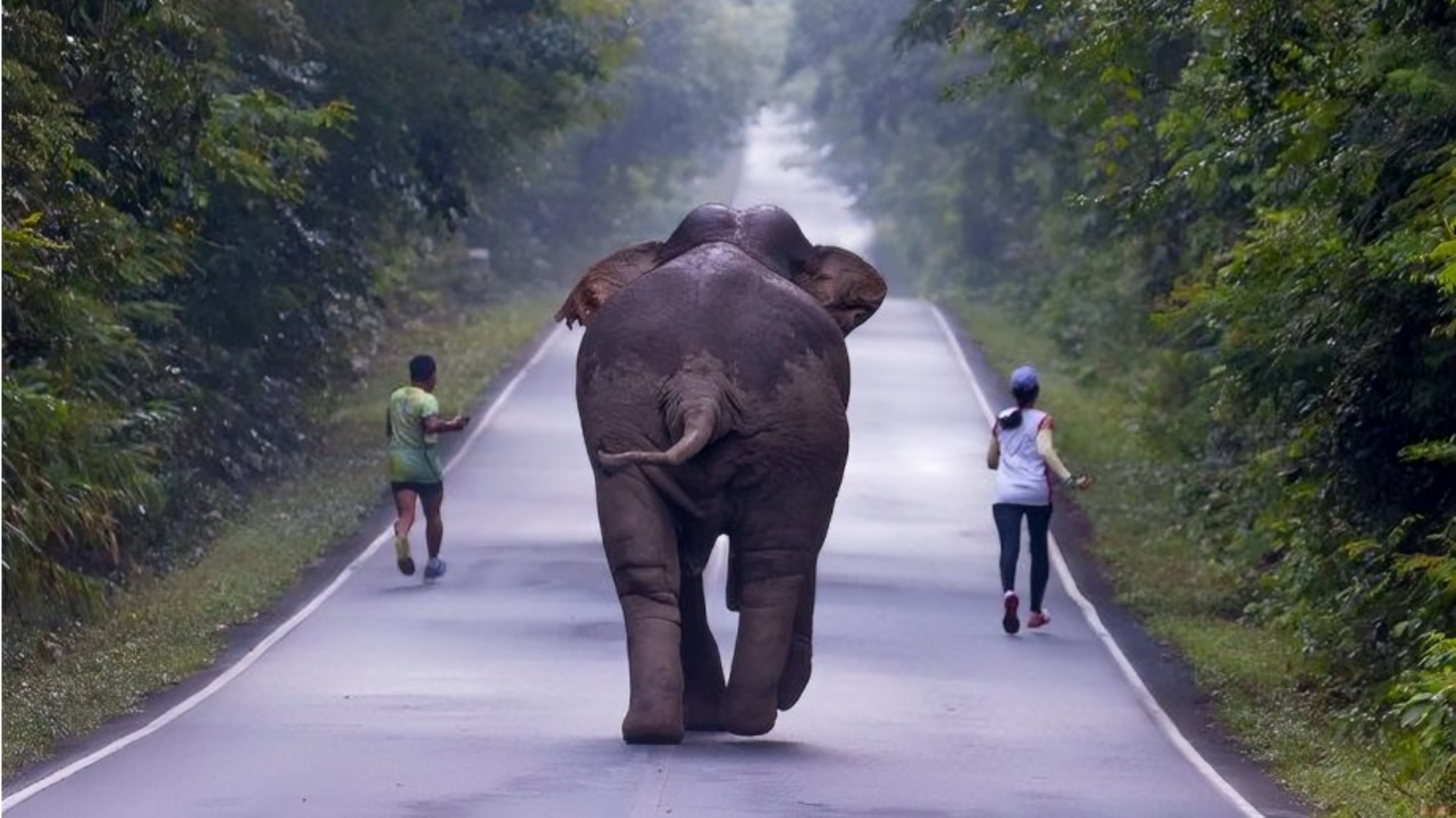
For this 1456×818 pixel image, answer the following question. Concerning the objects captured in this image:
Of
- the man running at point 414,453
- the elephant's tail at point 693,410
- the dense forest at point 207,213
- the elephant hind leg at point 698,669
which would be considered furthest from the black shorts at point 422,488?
the elephant's tail at point 693,410

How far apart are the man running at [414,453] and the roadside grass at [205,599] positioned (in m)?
1.24

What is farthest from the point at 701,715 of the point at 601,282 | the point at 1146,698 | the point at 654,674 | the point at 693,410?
the point at 1146,698

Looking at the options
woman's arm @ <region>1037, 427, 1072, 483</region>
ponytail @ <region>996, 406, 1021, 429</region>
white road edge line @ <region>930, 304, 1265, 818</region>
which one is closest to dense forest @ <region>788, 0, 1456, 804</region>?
white road edge line @ <region>930, 304, 1265, 818</region>

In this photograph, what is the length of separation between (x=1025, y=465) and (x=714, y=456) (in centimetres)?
665

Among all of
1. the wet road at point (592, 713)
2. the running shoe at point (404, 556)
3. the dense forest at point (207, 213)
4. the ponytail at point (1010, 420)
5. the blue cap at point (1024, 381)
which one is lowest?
the wet road at point (592, 713)

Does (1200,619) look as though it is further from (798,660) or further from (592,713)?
(798,660)

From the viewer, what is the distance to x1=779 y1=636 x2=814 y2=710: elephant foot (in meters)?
13.0

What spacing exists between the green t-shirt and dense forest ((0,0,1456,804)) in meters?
2.02

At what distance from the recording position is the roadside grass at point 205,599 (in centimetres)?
1575

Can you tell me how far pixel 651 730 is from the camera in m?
12.3

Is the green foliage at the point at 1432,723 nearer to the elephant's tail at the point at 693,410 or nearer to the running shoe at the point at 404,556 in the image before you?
the elephant's tail at the point at 693,410

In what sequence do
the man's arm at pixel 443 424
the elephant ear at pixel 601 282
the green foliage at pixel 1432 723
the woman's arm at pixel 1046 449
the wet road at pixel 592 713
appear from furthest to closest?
the man's arm at pixel 443 424 → the woman's arm at pixel 1046 449 → the elephant ear at pixel 601 282 → the wet road at pixel 592 713 → the green foliage at pixel 1432 723

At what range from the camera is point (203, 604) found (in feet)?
66.1

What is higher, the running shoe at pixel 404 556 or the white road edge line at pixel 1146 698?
the running shoe at pixel 404 556
